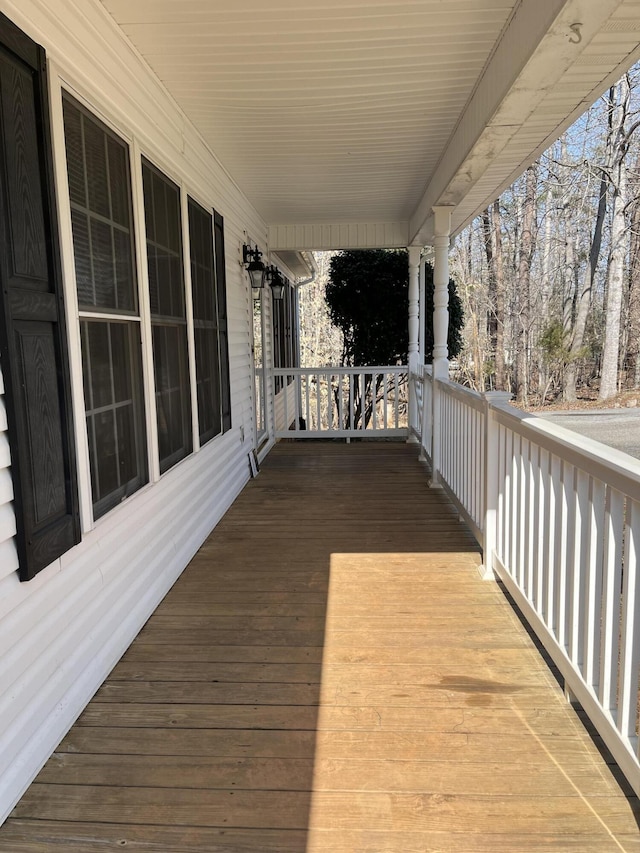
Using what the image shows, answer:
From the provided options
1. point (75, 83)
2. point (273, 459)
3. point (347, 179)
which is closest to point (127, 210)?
point (75, 83)

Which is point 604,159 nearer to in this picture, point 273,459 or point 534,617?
point 273,459

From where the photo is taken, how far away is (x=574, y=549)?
2100 mm

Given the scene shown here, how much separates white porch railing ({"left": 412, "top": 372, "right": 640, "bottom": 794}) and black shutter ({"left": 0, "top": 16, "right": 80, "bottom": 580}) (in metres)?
1.66

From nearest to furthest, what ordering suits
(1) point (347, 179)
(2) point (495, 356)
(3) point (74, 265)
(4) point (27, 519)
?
1. (4) point (27, 519)
2. (3) point (74, 265)
3. (1) point (347, 179)
4. (2) point (495, 356)

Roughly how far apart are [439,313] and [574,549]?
3.65m

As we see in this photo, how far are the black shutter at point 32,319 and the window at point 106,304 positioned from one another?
0.28 m

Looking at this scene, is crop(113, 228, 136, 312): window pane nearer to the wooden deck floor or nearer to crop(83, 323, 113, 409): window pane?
crop(83, 323, 113, 409): window pane

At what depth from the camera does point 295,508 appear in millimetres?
4906

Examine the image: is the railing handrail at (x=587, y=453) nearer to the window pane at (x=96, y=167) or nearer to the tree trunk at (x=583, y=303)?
the window pane at (x=96, y=167)

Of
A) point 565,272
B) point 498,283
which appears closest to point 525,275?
point 498,283

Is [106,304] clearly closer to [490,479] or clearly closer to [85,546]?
[85,546]

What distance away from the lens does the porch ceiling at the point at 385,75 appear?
252 centimetres

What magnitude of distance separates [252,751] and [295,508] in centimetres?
292

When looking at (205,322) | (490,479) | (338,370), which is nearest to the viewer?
(490,479)
